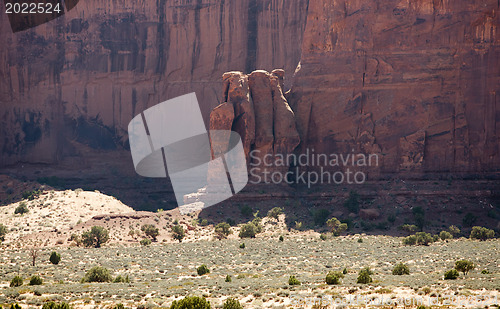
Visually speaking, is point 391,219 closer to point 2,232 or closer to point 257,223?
point 257,223

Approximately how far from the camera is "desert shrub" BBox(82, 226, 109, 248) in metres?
43.2

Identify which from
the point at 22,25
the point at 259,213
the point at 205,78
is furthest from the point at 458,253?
the point at 22,25

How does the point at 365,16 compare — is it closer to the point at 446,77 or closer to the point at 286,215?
the point at 446,77

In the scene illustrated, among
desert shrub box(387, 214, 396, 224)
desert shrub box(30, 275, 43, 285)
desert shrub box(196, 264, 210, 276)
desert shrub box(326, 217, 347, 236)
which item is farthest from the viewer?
desert shrub box(387, 214, 396, 224)

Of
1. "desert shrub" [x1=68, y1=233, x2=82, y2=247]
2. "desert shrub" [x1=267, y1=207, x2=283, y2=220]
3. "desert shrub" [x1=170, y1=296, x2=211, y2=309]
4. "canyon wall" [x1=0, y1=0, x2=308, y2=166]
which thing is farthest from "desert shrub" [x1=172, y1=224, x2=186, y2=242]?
"canyon wall" [x1=0, y1=0, x2=308, y2=166]

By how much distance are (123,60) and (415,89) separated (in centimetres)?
3703

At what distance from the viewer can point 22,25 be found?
73688 mm

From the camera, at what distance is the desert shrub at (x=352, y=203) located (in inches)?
1949

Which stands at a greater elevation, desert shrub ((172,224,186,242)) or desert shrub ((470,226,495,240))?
desert shrub ((470,226,495,240))

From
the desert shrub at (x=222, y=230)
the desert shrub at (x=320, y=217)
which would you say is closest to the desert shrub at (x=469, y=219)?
the desert shrub at (x=320, y=217)

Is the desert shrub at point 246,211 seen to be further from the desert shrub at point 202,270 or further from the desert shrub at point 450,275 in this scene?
the desert shrub at point 450,275

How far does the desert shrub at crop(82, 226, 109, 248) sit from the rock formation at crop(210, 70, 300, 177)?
12327 mm

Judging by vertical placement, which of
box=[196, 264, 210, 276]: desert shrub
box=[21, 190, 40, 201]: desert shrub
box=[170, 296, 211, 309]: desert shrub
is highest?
box=[170, 296, 211, 309]: desert shrub

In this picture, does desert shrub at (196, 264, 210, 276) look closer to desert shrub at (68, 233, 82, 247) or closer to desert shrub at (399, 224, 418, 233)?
desert shrub at (68, 233, 82, 247)
